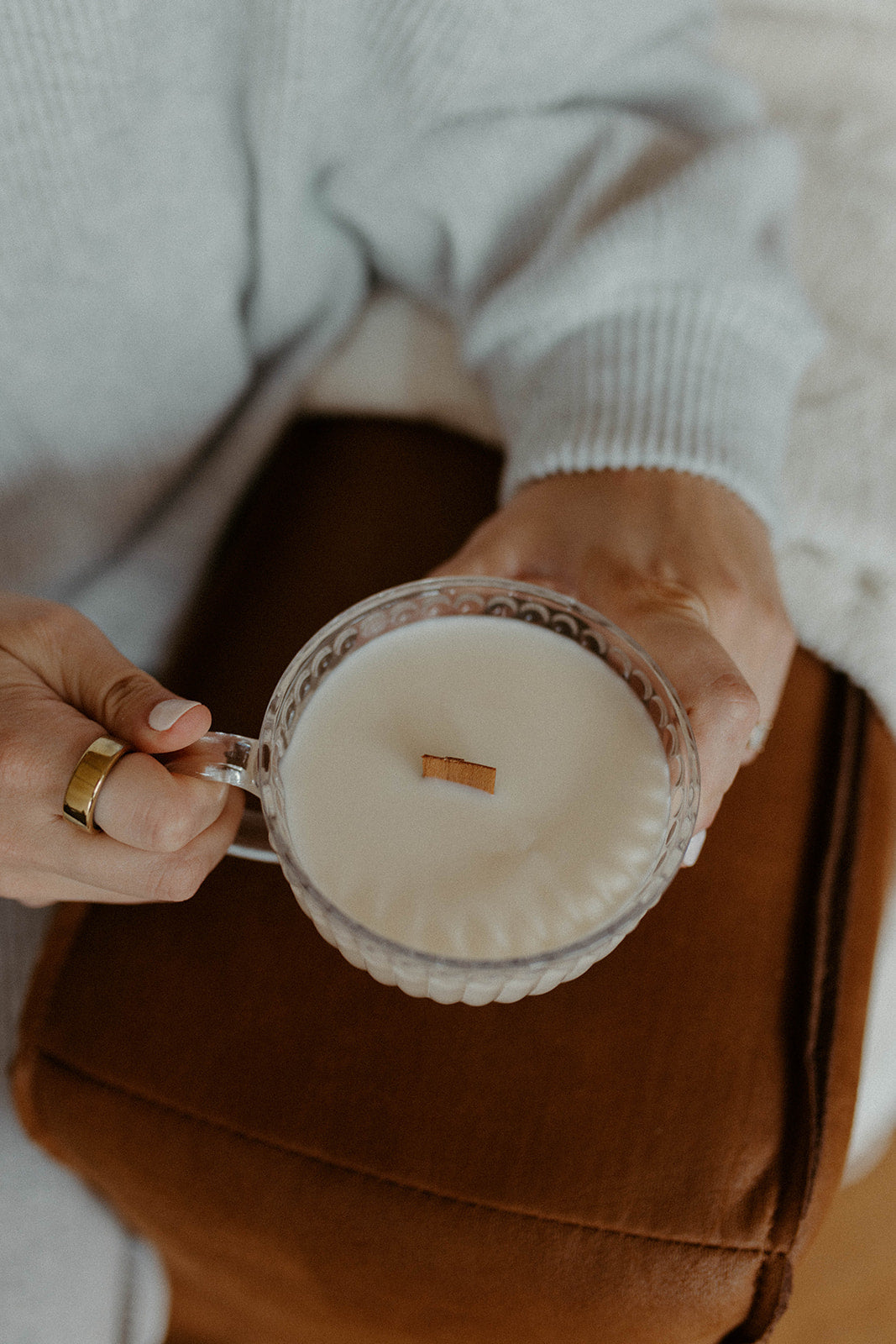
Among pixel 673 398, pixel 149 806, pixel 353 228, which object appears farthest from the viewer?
pixel 353 228

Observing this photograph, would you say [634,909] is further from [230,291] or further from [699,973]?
[230,291]

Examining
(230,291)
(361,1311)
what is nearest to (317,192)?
(230,291)

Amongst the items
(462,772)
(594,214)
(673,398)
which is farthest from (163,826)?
(594,214)

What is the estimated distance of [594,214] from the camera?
0.73 metres

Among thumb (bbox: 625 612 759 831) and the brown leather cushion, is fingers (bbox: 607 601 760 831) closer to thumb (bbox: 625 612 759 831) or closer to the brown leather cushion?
thumb (bbox: 625 612 759 831)

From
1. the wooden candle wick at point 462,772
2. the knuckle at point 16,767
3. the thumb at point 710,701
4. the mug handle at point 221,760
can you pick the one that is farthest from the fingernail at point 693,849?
the knuckle at point 16,767

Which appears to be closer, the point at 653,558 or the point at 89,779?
the point at 89,779

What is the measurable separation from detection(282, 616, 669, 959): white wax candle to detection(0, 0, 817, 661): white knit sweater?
198 millimetres

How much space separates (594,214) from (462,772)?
1.60 feet

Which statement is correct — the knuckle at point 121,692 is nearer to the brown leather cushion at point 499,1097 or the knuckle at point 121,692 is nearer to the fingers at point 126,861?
the fingers at point 126,861

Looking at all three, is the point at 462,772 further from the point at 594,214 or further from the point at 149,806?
the point at 594,214

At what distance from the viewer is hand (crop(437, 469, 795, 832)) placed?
23.0 inches

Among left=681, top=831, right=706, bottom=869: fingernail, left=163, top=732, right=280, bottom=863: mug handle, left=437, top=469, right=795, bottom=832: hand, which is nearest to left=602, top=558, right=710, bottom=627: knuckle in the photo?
left=437, top=469, right=795, bottom=832: hand

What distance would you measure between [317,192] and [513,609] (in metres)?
0.44
